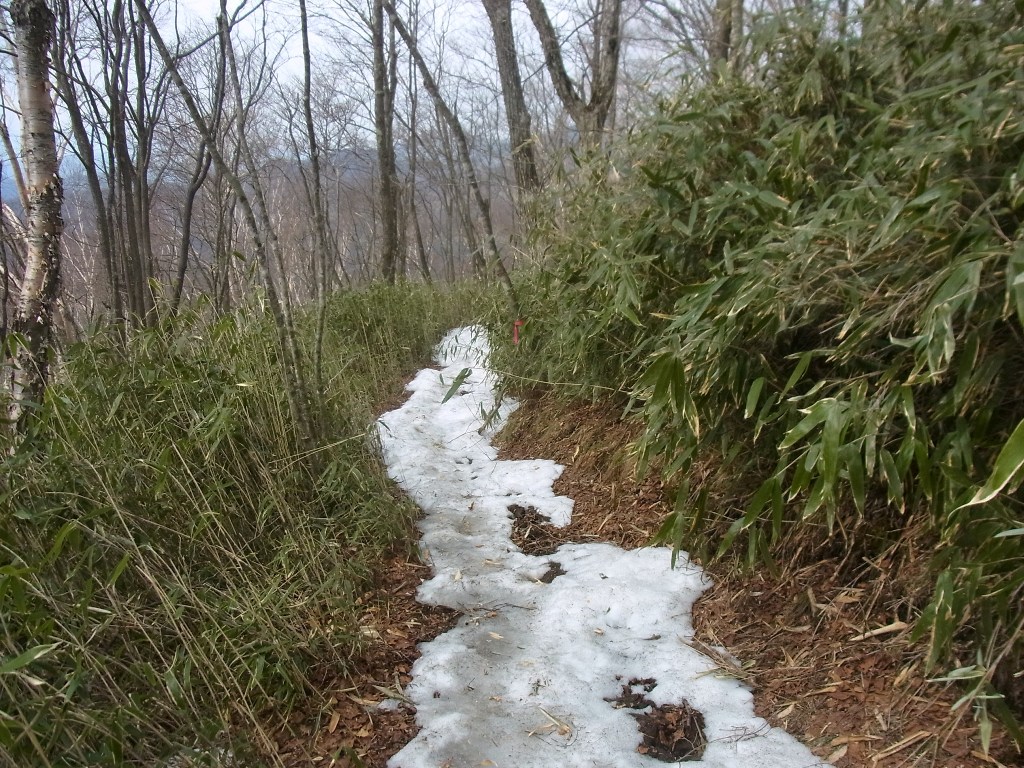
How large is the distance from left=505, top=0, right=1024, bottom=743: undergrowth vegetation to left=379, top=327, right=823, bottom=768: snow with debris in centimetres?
36

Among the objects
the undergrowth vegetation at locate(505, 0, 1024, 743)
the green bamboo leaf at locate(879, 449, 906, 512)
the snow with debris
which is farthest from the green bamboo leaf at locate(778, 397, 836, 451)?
the snow with debris

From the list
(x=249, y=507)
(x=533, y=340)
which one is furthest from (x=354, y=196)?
(x=249, y=507)

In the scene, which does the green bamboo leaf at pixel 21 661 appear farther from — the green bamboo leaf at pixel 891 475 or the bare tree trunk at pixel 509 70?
the bare tree trunk at pixel 509 70

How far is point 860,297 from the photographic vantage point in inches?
55.2

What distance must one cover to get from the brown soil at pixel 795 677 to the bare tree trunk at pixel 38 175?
2006 mm

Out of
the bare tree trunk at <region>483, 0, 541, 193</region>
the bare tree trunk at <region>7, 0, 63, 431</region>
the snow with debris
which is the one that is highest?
the bare tree trunk at <region>483, 0, 541, 193</region>

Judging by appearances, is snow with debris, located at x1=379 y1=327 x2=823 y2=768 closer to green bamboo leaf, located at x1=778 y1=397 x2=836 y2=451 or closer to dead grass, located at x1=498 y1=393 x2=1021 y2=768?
dead grass, located at x1=498 y1=393 x2=1021 y2=768

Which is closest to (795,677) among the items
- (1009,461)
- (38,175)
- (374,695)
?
(1009,461)

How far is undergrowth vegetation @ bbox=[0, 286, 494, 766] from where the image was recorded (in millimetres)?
1382

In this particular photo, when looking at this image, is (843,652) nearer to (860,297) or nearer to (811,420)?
(811,420)

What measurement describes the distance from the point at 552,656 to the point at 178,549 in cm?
122

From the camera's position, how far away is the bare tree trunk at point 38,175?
8.68 feet

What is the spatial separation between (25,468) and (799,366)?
2212 mm

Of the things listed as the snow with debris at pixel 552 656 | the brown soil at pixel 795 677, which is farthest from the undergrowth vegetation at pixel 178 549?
the snow with debris at pixel 552 656
